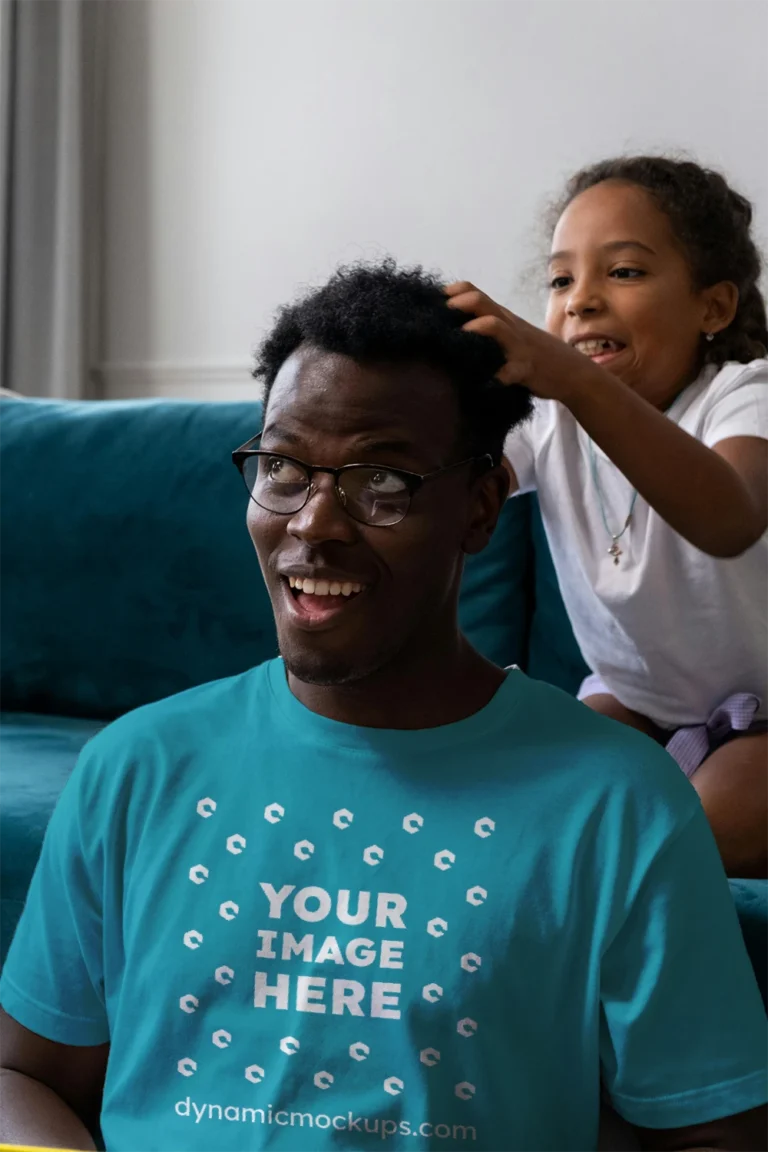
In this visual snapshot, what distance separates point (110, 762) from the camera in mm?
872

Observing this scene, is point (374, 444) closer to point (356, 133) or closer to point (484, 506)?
point (484, 506)

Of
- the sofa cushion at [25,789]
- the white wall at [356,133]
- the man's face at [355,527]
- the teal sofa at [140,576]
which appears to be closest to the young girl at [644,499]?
the teal sofa at [140,576]

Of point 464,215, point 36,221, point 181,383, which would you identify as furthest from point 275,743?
point 36,221

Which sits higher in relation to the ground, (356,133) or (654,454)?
(356,133)

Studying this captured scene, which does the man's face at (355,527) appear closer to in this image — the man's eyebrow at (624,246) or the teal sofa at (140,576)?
the man's eyebrow at (624,246)

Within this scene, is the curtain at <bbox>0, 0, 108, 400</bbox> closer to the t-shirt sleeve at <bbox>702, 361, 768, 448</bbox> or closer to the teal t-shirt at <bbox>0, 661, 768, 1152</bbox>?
the t-shirt sleeve at <bbox>702, 361, 768, 448</bbox>

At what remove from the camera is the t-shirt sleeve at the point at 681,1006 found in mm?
764

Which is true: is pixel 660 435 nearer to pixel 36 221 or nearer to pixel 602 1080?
pixel 602 1080

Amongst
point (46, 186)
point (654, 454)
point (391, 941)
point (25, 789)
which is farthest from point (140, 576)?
point (46, 186)

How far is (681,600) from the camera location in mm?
1442

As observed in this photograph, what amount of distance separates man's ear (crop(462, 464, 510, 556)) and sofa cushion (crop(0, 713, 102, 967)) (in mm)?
680

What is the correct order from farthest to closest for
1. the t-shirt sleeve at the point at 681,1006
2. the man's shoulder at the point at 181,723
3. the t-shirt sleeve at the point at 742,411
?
the t-shirt sleeve at the point at 742,411, the man's shoulder at the point at 181,723, the t-shirt sleeve at the point at 681,1006

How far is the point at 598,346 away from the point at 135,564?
764mm

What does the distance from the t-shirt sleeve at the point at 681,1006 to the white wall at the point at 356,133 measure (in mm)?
2159
